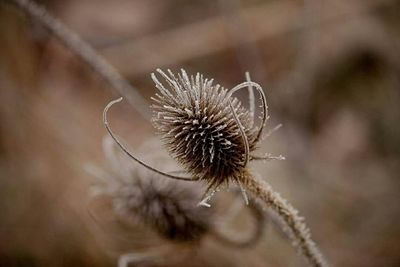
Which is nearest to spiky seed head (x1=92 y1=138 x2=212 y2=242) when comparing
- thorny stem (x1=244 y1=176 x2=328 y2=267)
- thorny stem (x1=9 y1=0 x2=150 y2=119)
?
thorny stem (x1=9 y1=0 x2=150 y2=119)

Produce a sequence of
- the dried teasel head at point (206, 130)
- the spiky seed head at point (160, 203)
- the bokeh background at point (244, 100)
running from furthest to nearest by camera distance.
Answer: the bokeh background at point (244, 100) → the spiky seed head at point (160, 203) → the dried teasel head at point (206, 130)

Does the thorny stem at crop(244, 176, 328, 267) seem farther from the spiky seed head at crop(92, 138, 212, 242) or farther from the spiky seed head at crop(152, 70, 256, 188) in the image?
the spiky seed head at crop(92, 138, 212, 242)

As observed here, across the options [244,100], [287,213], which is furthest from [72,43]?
[244,100]

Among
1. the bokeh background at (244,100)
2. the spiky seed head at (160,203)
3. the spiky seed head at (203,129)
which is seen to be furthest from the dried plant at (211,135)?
the bokeh background at (244,100)

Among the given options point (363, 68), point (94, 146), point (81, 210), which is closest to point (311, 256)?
point (81, 210)

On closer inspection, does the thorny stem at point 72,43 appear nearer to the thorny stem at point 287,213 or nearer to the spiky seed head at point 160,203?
the spiky seed head at point 160,203

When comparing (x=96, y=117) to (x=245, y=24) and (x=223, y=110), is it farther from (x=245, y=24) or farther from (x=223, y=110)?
(x=223, y=110)
